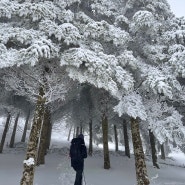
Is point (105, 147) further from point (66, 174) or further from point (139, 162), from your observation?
point (139, 162)

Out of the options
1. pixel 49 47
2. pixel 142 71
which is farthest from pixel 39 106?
pixel 142 71

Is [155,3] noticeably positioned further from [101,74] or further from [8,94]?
[8,94]

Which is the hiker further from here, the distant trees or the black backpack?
the distant trees

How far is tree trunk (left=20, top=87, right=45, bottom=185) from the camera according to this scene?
978cm

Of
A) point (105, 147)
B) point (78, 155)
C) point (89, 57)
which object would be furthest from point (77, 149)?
point (105, 147)

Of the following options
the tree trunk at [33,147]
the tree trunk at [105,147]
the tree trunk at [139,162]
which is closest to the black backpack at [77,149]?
the tree trunk at [33,147]

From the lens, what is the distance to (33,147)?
33.6ft

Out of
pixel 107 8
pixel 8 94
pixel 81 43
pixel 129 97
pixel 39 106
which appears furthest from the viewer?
pixel 8 94

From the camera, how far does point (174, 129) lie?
12.5 metres

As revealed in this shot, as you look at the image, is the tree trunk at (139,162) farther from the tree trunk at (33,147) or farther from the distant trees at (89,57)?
the tree trunk at (33,147)

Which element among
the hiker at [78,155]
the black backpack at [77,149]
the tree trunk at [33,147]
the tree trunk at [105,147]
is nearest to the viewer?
the tree trunk at [33,147]

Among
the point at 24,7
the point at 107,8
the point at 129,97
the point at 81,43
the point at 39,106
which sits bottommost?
the point at 39,106

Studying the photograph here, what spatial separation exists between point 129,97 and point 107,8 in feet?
18.6

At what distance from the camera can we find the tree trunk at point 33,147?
9781mm
